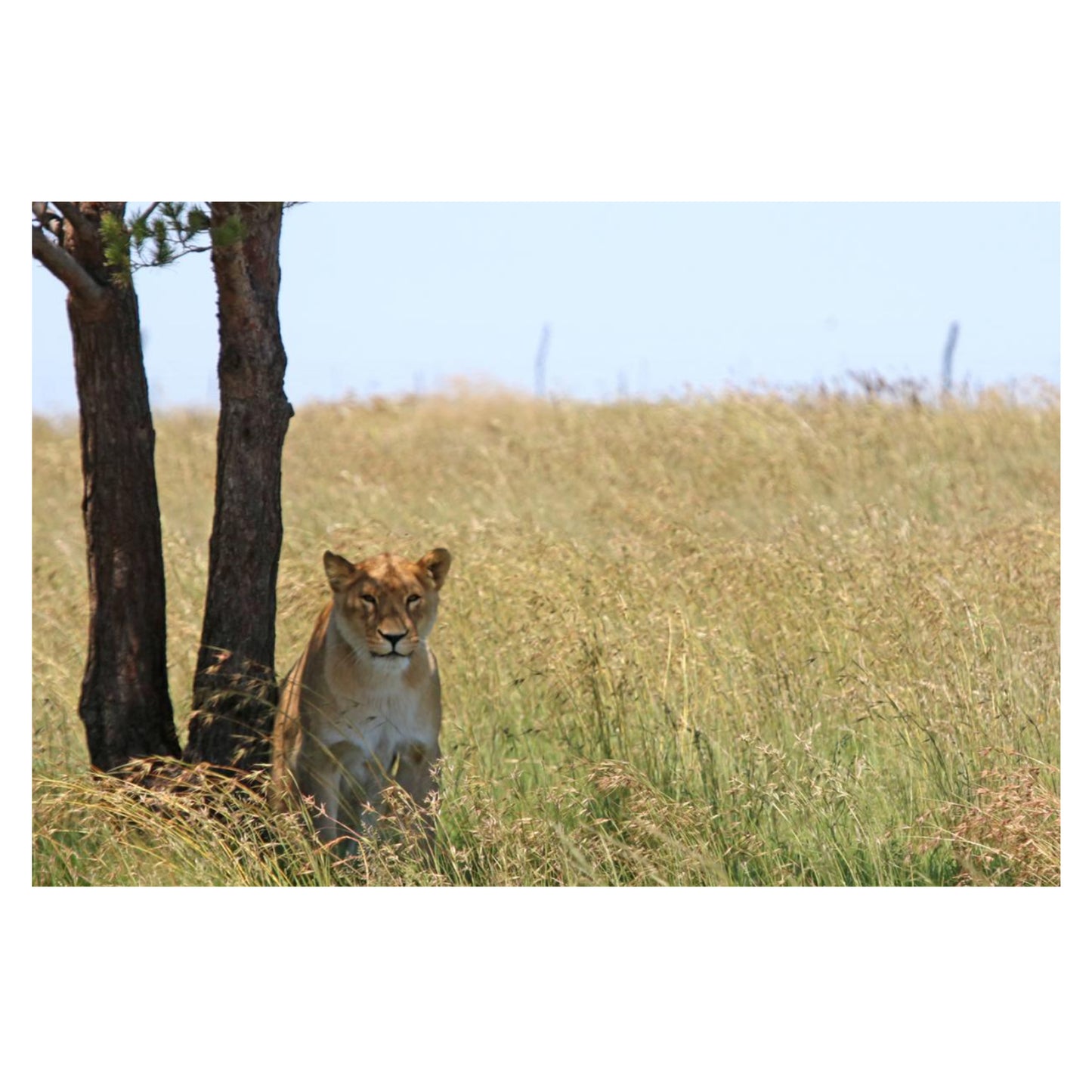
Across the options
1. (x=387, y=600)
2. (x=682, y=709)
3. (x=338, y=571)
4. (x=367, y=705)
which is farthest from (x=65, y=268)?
(x=682, y=709)

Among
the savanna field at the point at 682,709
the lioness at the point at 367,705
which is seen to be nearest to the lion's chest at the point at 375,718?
the lioness at the point at 367,705

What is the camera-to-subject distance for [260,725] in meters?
5.64

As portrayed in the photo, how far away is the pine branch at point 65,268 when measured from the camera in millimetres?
5211

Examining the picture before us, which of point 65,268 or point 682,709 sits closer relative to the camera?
point 65,268

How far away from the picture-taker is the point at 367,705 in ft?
16.5

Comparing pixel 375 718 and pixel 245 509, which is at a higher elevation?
pixel 245 509

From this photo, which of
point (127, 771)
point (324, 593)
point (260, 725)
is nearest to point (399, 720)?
point (260, 725)

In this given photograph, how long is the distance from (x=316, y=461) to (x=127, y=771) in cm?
756

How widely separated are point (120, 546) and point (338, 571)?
3.65 feet

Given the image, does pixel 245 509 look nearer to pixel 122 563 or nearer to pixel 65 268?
pixel 122 563

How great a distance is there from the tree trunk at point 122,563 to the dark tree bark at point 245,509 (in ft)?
0.72

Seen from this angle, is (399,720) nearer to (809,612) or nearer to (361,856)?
(361,856)

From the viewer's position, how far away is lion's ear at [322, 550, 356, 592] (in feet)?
16.5

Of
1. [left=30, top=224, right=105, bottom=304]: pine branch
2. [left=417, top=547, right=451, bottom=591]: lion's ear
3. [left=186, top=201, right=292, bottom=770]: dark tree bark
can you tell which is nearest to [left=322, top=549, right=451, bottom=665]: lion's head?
[left=417, top=547, right=451, bottom=591]: lion's ear
